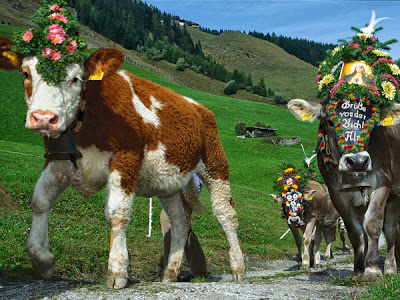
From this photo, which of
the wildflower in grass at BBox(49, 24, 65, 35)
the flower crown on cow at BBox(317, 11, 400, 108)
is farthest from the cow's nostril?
the flower crown on cow at BBox(317, 11, 400, 108)

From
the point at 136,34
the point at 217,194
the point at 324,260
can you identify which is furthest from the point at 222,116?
the point at 136,34

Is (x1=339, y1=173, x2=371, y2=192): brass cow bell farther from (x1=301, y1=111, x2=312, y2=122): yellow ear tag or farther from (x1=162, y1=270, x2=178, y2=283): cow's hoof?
(x1=162, y1=270, x2=178, y2=283): cow's hoof

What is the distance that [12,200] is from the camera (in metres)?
12.3

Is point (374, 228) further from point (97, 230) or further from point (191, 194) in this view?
point (97, 230)

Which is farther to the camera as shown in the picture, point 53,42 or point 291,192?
point 291,192

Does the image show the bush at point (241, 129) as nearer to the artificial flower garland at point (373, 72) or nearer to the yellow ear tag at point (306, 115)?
the artificial flower garland at point (373, 72)

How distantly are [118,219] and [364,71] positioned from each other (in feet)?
14.5

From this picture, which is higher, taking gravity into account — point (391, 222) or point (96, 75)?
point (96, 75)

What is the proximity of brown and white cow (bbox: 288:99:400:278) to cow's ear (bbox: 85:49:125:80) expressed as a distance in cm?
316

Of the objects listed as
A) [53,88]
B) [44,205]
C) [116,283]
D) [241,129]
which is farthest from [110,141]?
[241,129]

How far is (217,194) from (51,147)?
3417 mm

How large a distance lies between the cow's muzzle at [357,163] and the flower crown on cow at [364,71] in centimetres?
101

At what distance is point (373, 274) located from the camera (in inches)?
252

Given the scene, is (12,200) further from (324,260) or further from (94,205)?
(324,260)
